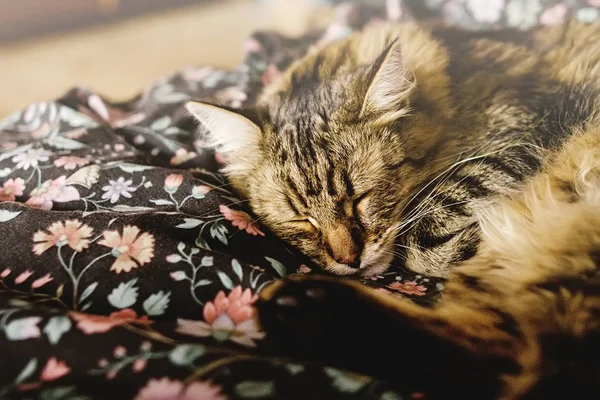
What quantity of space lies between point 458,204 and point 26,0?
3571 mm

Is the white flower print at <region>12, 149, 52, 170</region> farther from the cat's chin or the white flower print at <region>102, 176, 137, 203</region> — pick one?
the cat's chin

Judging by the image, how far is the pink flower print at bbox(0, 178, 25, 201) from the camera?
120cm

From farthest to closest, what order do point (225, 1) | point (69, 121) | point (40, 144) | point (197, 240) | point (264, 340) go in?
point (225, 1)
point (69, 121)
point (40, 144)
point (197, 240)
point (264, 340)

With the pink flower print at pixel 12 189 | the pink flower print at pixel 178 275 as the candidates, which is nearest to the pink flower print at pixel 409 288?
the pink flower print at pixel 178 275

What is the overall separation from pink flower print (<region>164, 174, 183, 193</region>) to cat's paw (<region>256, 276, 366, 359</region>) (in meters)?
0.41

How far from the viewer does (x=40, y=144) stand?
1.37 meters

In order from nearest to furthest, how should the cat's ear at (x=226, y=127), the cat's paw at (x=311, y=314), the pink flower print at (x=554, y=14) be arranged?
1. the cat's paw at (x=311, y=314)
2. the cat's ear at (x=226, y=127)
3. the pink flower print at (x=554, y=14)

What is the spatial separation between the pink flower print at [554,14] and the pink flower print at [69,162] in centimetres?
159

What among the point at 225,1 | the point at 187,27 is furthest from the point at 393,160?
the point at 225,1

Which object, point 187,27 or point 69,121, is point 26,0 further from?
point 69,121

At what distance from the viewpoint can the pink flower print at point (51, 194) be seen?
3.80 ft

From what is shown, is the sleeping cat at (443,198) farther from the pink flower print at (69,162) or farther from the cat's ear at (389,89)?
the pink flower print at (69,162)

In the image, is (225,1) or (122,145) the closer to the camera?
(122,145)

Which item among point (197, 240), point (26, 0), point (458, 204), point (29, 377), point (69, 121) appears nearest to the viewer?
point (29, 377)
